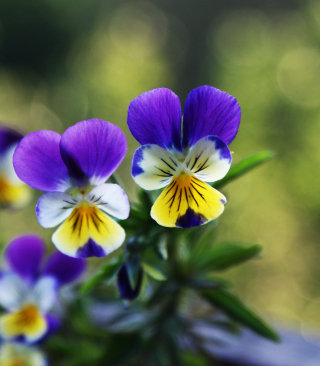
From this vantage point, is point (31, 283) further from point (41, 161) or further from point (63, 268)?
point (41, 161)

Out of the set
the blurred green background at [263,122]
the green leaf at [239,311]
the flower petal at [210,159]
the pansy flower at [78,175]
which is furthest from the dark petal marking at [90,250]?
the blurred green background at [263,122]

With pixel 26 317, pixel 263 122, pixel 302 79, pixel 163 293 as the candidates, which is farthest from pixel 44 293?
pixel 302 79

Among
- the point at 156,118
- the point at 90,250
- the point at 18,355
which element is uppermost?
the point at 156,118

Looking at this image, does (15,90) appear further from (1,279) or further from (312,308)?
(1,279)

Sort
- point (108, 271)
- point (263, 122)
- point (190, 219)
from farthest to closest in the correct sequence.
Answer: point (263, 122), point (108, 271), point (190, 219)

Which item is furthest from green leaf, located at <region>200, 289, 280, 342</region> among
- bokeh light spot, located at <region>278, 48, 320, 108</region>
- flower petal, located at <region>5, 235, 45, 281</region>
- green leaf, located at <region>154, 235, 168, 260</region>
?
bokeh light spot, located at <region>278, 48, 320, 108</region>
